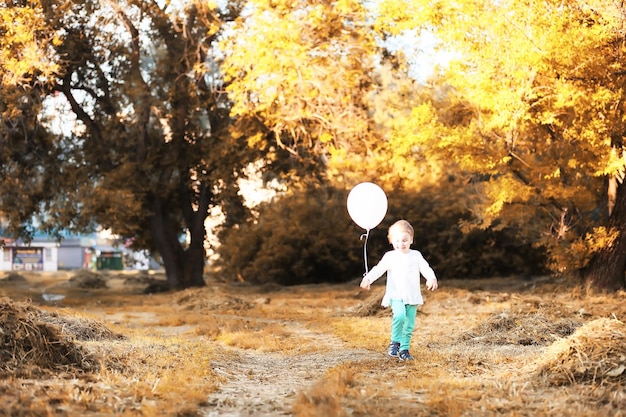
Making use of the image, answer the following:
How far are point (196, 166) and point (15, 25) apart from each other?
20.8 ft

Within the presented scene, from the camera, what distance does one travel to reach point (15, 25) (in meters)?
17.1

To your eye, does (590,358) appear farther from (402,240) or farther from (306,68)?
(306,68)

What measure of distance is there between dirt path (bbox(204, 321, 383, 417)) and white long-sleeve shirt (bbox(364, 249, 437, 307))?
26.8 inches

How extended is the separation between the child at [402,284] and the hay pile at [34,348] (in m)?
2.75

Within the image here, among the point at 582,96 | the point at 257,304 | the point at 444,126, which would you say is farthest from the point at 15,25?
the point at 582,96

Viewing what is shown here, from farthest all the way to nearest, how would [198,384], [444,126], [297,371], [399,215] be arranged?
1. [399,215]
2. [444,126]
3. [297,371]
4. [198,384]

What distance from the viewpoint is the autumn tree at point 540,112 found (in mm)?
13688

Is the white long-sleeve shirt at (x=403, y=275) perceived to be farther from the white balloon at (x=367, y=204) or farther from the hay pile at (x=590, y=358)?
the white balloon at (x=367, y=204)

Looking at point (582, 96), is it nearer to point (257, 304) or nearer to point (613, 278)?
point (613, 278)

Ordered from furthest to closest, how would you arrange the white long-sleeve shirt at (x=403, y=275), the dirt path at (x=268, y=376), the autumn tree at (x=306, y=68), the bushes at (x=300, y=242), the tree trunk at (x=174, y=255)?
the bushes at (x=300, y=242), the tree trunk at (x=174, y=255), the autumn tree at (x=306, y=68), the white long-sleeve shirt at (x=403, y=275), the dirt path at (x=268, y=376)

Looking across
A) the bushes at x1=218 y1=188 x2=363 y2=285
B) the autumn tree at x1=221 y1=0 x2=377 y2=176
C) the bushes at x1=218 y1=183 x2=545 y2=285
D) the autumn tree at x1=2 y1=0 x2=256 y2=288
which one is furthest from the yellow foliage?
the bushes at x1=218 y1=183 x2=545 y2=285

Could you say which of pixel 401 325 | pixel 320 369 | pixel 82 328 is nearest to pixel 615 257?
pixel 401 325

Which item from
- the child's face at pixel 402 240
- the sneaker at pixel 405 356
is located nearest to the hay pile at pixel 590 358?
the sneaker at pixel 405 356

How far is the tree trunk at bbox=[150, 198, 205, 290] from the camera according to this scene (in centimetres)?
2247
